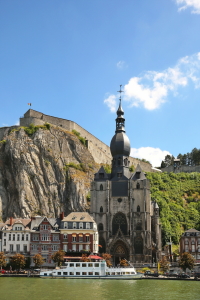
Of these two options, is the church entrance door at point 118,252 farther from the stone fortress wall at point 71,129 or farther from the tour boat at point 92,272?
the stone fortress wall at point 71,129

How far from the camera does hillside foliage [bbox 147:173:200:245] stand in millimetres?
109750

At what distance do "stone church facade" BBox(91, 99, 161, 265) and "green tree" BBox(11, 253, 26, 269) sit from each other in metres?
20.1

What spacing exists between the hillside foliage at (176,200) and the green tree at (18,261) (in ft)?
132

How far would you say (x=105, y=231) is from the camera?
303ft

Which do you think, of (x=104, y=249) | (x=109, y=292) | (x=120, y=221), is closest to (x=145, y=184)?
(x=120, y=221)

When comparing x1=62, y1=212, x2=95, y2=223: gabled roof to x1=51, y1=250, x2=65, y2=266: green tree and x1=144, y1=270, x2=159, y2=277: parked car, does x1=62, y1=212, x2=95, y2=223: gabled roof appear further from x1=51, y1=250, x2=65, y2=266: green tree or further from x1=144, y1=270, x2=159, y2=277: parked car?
x1=144, y1=270, x2=159, y2=277: parked car

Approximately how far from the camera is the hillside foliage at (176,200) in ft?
360

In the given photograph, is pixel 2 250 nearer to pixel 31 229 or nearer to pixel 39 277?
pixel 31 229

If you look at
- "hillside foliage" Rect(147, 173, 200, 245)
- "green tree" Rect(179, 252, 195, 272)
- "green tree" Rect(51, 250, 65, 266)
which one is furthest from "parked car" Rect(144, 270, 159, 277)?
"hillside foliage" Rect(147, 173, 200, 245)

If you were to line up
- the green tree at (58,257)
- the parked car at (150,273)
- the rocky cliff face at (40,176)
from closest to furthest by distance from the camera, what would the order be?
1. the parked car at (150,273)
2. the green tree at (58,257)
3. the rocky cliff face at (40,176)

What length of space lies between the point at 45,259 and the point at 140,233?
2139 cm

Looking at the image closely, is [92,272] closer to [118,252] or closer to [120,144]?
[118,252]

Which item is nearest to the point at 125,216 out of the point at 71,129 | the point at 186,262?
the point at 186,262

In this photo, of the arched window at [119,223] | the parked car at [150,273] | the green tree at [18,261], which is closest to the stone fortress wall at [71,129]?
the arched window at [119,223]
